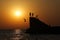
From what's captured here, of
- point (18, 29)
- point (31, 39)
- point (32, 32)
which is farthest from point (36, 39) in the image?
point (18, 29)

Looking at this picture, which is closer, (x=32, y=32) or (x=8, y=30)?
(x=32, y=32)

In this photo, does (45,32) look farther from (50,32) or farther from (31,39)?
(31,39)

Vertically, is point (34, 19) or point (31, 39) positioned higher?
point (34, 19)

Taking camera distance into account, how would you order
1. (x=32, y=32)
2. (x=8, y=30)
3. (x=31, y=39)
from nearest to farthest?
(x=31, y=39), (x=32, y=32), (x=8, y=30)

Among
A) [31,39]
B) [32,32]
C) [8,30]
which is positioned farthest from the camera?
[8,30]

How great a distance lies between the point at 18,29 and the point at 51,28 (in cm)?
308

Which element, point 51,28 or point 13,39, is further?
Answer: point 51,28

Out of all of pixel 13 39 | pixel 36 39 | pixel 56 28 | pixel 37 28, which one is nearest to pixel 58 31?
pixel 56 28

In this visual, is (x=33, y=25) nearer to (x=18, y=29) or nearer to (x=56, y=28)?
(x=56, y=28)

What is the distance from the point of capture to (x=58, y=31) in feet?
41.8

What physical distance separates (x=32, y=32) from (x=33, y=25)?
0.49 meters

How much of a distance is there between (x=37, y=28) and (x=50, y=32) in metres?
0.87

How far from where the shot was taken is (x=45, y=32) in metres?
12.8

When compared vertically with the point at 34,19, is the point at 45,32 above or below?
below
